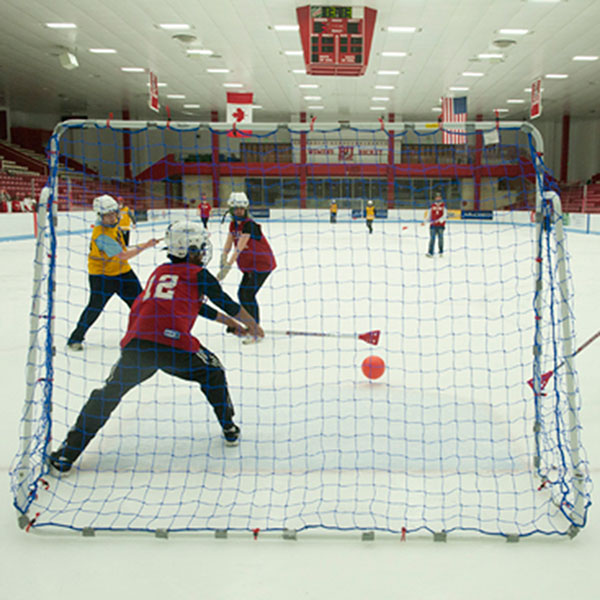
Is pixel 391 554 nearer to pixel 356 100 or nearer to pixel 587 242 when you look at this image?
pixel 587 242

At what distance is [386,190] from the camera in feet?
95.3

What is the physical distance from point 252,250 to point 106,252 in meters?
1.38

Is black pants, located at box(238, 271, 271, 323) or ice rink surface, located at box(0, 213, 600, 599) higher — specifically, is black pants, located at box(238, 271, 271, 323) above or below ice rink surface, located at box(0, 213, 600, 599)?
above

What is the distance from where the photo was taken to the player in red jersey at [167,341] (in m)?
2.77

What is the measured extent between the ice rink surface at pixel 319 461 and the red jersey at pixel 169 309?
0.67 m

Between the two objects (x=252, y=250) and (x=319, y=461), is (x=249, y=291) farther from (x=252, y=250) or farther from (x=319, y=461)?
(x=319, y=461)

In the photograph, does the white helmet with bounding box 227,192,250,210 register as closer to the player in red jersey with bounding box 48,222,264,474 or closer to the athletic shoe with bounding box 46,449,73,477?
the player in red jersey with bounding box 48,222,264,474

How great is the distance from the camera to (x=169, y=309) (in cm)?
281

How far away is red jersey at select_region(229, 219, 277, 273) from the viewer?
17.8 feet

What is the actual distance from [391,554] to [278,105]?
25.1 meters

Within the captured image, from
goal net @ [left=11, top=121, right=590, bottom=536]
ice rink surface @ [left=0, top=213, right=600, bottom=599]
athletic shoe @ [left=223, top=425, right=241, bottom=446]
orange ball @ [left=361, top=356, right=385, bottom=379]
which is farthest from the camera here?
orange ball @ [left=361, top=356, right=385, bottom=379]

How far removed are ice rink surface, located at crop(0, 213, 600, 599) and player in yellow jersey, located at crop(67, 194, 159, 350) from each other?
0.35 metres

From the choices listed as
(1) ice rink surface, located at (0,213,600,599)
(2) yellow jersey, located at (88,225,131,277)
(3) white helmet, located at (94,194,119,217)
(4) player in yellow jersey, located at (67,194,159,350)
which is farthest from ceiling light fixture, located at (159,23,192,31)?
(3) white helmet, located at (94,194,119,217)

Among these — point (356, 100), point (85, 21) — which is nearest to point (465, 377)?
point (85, 21)
